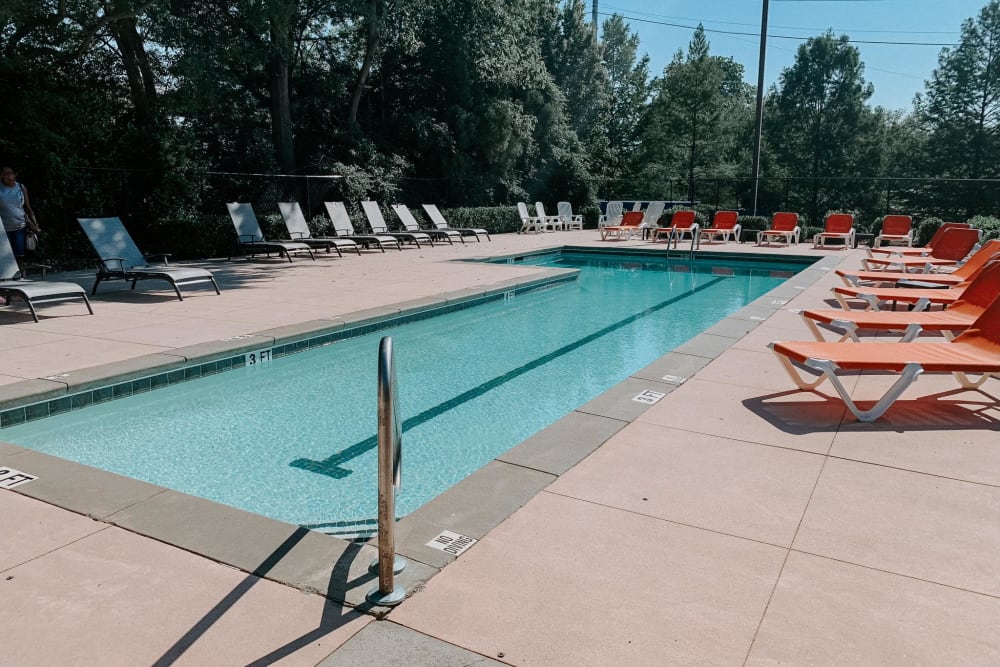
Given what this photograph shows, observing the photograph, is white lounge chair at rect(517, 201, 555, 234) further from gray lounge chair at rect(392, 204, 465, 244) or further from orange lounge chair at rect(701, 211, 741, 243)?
orange lounge chair at rect(701, 211, 741, 243)

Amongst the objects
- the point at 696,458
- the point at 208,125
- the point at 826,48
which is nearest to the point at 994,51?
the point at 826,48

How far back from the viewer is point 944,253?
10.2m

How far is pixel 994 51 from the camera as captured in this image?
122 feet

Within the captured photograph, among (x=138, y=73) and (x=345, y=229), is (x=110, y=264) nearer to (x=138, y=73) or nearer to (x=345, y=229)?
(x=138, y=73)

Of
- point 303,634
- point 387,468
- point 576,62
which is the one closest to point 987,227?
point 387,468

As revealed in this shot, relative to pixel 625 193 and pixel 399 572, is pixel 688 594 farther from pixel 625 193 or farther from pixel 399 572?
pixel 625 193

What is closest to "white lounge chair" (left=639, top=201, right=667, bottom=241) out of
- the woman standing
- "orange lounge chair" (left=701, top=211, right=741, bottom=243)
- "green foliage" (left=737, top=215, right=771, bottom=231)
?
"orange lounge chair" (left=701, top=211, right=741, bottom=243)

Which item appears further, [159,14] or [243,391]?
[159,14]

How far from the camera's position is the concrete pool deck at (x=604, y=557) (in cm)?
204

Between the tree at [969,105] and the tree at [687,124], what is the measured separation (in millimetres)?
10838

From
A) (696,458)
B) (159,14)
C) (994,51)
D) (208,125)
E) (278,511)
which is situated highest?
(994,51)

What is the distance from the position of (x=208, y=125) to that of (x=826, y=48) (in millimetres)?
35317

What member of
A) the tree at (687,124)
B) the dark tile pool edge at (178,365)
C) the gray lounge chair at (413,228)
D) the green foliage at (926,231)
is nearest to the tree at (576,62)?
the tree at (687,124)

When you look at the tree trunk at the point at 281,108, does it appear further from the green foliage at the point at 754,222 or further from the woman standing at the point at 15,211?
the green foliage at the point at 754,222
